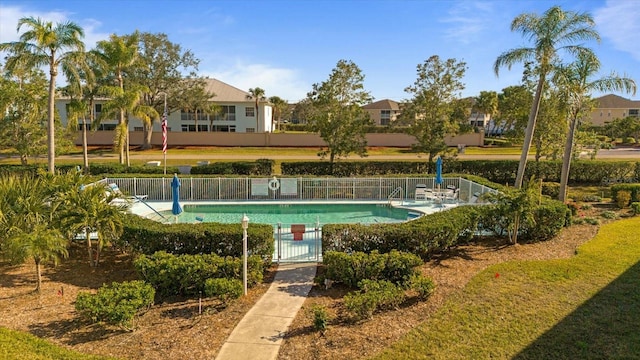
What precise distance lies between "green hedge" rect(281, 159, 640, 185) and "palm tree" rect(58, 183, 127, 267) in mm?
15584

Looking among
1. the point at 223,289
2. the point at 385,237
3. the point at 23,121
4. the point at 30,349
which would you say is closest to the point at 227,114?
the point at 23,121

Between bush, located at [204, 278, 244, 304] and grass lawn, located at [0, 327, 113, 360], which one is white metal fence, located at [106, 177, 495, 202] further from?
grass lawn, located at [0, 327, 113, 360]

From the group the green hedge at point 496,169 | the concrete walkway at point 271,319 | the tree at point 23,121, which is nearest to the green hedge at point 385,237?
the concrete walkway at point 271,319

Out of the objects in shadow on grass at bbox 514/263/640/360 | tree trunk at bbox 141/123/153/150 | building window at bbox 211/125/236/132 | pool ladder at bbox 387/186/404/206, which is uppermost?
building window at bbox 211/125/236/132

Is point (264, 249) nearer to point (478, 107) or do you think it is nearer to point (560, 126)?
point (560, 126)

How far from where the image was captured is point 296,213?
19125mm

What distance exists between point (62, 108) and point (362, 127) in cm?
3752

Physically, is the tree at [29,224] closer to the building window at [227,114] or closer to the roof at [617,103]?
the building window at [227,114]

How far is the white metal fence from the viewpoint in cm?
2027

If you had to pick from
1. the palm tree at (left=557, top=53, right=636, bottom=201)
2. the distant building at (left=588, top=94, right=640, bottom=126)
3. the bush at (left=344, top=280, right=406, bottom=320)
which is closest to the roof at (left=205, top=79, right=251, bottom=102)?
the palm tree at (left=557, top=53, right=636, bottom=201)

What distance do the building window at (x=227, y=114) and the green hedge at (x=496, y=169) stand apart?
27680mm

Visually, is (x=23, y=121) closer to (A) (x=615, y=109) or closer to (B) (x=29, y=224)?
(B) (x=29, y=224)

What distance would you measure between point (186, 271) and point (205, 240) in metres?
1.48

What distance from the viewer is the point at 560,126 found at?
965 inches
